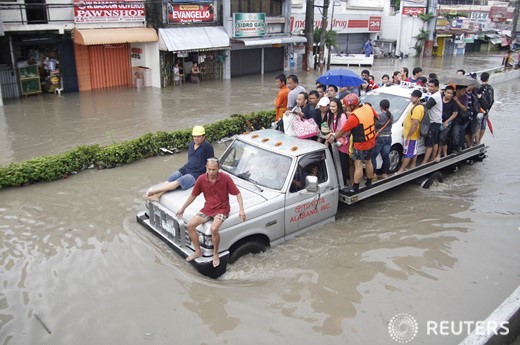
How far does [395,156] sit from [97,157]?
6.65 metres

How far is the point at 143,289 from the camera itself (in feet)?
21.0

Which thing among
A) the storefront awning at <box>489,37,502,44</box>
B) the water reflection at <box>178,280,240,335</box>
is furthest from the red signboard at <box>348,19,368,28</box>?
the water reflection at <box>178,280,240,335</box>

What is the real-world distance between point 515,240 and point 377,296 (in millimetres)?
3266

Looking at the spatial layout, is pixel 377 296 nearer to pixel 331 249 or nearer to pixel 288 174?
pixel 331 249

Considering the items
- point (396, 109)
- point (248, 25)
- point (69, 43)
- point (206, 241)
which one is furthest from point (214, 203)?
point (248, 25)

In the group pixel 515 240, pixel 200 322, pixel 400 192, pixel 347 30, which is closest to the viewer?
pixel 200 322

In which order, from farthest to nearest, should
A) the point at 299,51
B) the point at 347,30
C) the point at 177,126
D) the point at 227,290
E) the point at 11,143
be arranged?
the point at 347,30 < the point at 299,51 < the point at 177,126 < the point at 11,143 < the point at 227,290

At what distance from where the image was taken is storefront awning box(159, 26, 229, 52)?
2141 centimetres

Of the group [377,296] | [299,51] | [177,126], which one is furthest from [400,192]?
[299,51]

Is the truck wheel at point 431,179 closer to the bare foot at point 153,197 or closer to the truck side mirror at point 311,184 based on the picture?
the truck side mirror at point 311,184

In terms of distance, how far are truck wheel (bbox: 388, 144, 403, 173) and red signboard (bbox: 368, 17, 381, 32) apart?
103 feet

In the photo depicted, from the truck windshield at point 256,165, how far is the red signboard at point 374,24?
33.7 meters

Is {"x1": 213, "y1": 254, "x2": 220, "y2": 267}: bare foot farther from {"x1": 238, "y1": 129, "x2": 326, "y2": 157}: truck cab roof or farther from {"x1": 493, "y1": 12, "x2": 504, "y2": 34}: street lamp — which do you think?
{"x1": 493, "y1": 12, "x2": 504, "y2": 34}: street lamp

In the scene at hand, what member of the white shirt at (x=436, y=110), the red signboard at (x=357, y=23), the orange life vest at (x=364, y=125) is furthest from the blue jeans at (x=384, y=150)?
the red signboard at (x=357, y=23)
